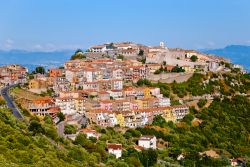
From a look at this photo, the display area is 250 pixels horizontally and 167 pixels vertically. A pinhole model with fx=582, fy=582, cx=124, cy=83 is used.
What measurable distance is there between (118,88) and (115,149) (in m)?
17.9

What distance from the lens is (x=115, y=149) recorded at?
121 feet

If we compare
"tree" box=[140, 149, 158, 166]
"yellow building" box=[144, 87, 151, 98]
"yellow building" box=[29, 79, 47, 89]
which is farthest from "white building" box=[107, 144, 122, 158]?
"yellow building" box=[144, 87, 151, 98]

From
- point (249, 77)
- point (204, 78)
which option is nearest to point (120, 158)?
point (204, 78)

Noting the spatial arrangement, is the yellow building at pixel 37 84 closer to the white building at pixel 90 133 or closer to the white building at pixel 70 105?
the white building at pixel 70 105

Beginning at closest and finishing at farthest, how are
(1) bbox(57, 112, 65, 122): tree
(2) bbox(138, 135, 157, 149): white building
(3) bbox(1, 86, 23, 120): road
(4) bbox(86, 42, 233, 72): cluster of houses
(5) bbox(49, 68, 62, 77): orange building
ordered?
(3) bbox(1, 86, 23, 120): road
(2) bbox(138, 135, 157, 149): white building
(1) bbox(57, 112, 65, 122): tree
(5) bbox(49, 68, 62, 77): orange building
(4) bbox(86, 42, 233, 72): cluster of houses

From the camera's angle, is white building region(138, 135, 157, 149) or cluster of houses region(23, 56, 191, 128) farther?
cluster of houses region(23, 56, 191, 128)

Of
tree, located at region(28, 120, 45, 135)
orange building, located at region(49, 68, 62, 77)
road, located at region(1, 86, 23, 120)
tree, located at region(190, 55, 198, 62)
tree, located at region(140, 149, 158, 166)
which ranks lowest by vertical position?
tree, located at region(140, 149, 158, 166)

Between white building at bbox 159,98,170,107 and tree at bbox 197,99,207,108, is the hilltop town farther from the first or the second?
tree at bbox 197,99,207,108

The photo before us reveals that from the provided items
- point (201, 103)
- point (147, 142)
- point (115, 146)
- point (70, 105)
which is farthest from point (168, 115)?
point (115, 146)

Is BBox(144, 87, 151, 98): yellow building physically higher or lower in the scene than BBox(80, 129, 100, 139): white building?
higher

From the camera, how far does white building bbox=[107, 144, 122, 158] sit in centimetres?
3650

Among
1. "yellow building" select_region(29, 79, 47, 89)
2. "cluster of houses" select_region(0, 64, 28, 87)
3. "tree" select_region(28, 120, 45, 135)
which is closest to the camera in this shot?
"tree" select_region(28, 120, 45, 135)

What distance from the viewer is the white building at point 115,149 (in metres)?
36.5

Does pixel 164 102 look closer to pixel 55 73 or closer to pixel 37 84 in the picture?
pixel 55 73
